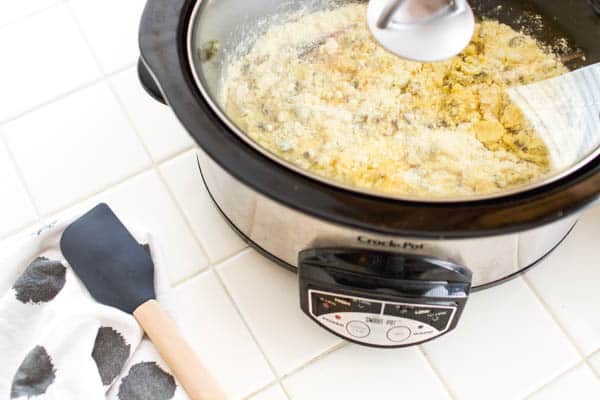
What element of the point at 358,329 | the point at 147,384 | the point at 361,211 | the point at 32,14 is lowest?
the point at 147,384

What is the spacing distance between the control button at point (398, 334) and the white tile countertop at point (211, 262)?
9 cm

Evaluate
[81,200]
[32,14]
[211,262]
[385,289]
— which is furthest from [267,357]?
[32,14]

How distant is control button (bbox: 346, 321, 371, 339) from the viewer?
94 cm


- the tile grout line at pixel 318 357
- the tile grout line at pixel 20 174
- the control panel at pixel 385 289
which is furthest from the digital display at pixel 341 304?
the tile grout line at pixel 20 174

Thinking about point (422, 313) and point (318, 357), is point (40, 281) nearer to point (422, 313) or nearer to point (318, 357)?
point (318, 357)

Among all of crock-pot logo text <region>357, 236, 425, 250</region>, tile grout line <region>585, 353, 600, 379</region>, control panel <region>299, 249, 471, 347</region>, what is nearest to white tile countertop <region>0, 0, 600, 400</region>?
tile grout line <region>585, 353, 600, 379</region>

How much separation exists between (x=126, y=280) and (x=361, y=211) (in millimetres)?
418

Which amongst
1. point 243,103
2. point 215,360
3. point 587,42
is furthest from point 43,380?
point 587,42

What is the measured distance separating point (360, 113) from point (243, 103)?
0.46 feet

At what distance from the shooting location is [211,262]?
1100 mm

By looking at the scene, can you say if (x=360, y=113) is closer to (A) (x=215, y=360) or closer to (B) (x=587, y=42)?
(B) (x=587, y=42)

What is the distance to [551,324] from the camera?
106 centimetres

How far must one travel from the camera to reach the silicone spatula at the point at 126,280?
0.99 metres

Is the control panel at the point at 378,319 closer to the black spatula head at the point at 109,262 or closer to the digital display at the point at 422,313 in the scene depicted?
the digital display at the point at 422,313
